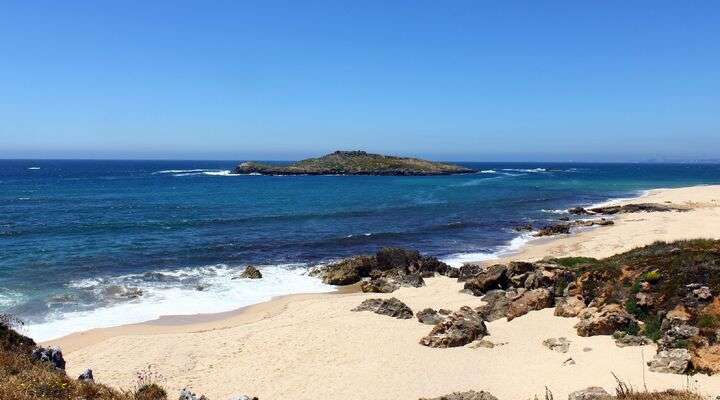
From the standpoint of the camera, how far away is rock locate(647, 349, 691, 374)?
45.7 ft

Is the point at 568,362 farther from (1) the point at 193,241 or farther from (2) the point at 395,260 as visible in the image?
(1) the point at 193,241

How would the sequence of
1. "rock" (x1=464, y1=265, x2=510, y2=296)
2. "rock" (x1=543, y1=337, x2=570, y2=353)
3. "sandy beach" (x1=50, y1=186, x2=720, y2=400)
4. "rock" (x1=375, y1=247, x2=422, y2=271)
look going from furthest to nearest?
"rock" (x1=375, y1=247, x2=422, y2=271) < "rock" (x1=464, y1=265, x2=510, y2=296) < "rock" (x1=543, y1=337, x2=570, y2=353) < "sandy beach" (x1=50, y1=186, x2=720, y2=400)

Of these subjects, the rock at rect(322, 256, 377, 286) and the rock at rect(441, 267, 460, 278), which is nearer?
the rock at rect(322, 256, 377, 286)

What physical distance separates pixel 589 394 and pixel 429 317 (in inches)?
361

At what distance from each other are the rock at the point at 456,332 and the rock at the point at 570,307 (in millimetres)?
3457

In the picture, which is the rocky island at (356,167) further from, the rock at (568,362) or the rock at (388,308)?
the rock at (568,362)

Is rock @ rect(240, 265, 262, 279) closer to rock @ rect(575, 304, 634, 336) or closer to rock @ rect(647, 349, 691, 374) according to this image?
rock @ rect(575, 304, 634, 336)

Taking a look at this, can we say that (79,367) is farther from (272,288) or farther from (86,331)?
(272,288)

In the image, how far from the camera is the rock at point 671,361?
1394 centimetres

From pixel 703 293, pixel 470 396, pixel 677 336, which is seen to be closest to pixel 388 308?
pixel 470 396

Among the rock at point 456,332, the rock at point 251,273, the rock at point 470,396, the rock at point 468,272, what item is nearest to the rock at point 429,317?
the rock at point 456,332

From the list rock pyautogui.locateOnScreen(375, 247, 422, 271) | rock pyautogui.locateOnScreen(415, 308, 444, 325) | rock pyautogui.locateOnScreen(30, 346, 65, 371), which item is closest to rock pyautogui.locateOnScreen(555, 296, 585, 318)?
rock pyautogui.locateOnScreen(415, 308, 444, 325)

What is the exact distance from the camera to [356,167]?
521 ft

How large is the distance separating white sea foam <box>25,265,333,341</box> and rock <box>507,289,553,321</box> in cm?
1057
